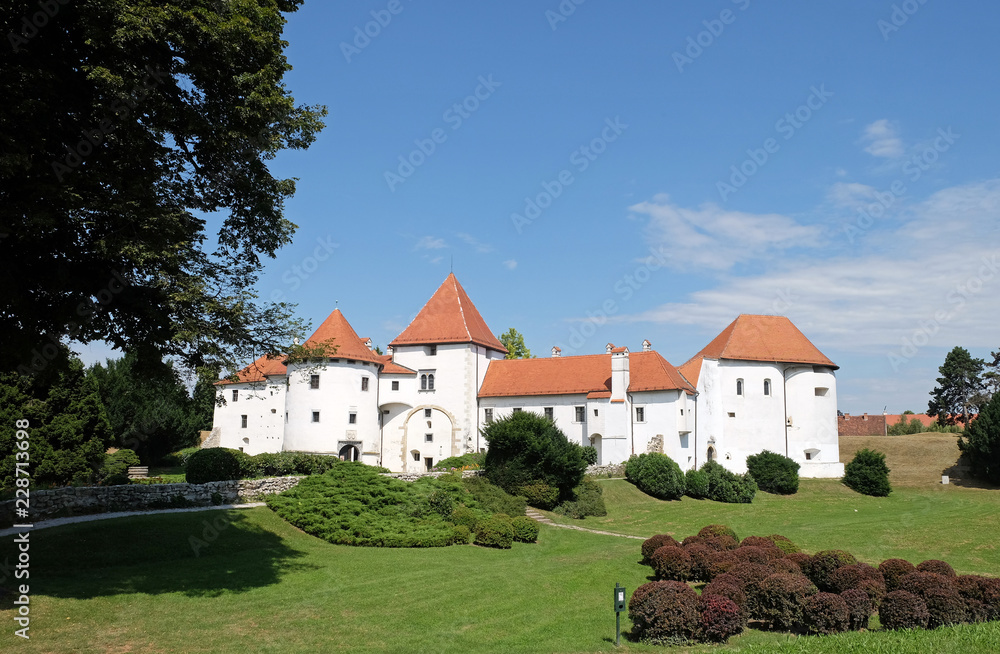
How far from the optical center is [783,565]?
15.4 metres

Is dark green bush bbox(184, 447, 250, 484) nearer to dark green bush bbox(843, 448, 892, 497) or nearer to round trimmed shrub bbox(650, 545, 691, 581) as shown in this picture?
round trimmed shrub bbox(650, 545, 691, 581)

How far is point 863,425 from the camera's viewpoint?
74000 mm

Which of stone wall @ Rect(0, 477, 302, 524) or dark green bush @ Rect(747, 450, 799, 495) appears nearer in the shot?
stone wall @ Rect(0, 477, 302, 524)

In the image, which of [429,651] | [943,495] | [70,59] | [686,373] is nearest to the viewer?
[429,651]

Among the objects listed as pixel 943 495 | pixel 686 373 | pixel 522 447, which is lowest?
pixel 943 495

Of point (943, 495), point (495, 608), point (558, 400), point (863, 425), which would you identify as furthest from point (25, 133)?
point (863, 425)

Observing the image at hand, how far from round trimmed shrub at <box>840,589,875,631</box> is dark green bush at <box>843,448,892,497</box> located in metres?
35.0

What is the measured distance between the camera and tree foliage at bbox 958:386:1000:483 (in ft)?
143

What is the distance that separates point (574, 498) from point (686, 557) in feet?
45.6

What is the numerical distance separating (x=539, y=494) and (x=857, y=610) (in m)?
17.9

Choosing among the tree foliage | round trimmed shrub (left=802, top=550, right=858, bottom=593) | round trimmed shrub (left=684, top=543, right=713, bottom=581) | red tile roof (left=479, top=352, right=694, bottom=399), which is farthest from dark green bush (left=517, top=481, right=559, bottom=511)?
the tree foliage

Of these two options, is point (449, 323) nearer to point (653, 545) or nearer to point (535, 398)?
point (535, 398)

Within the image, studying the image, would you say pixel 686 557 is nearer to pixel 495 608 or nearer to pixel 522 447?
pixel 495 608

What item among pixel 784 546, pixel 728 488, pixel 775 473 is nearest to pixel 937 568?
pixel 784 546
